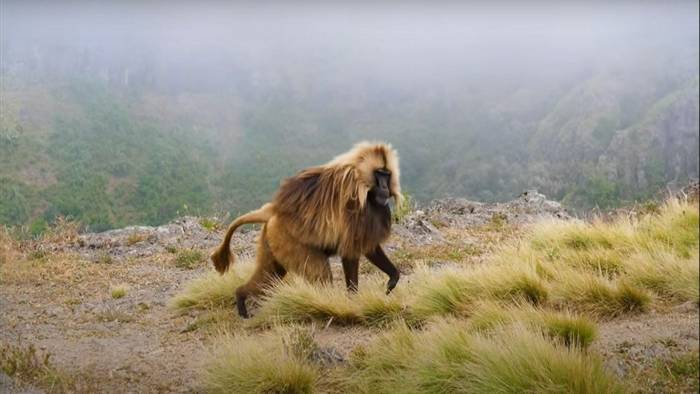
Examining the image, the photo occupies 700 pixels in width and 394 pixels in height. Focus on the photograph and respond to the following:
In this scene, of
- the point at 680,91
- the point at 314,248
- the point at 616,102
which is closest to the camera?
the point at 314,248

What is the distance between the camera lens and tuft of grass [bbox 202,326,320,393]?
350 centimetres

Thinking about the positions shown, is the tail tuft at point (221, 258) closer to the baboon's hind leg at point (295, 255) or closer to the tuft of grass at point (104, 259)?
the baboon's hind leg at point (295, 255)

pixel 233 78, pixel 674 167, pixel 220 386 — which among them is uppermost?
pixel 233 78

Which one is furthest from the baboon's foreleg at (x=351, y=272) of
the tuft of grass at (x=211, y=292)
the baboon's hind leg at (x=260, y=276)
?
the tuft of grass at (x=211, y=292)

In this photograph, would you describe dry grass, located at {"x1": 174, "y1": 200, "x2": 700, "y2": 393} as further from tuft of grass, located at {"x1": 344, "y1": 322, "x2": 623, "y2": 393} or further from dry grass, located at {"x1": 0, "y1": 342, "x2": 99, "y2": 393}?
dry grass, located at {"x1": 0, "y1": 342, "x2": 99, "y2": 393}

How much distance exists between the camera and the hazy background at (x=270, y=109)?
4402 millimetres

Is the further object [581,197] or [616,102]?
[616,102]

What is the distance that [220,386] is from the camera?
3.51m

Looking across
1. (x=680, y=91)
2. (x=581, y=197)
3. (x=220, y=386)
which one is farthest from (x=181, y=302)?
(x=680, y=91)

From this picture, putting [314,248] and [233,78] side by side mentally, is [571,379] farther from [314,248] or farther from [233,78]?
[233,78]

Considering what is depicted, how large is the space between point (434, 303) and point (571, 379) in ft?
5.72

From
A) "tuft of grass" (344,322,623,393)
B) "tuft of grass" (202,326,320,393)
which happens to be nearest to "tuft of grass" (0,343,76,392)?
"tuft of grass" (202,326,320,393)

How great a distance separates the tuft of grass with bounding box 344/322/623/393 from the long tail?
5.51ft

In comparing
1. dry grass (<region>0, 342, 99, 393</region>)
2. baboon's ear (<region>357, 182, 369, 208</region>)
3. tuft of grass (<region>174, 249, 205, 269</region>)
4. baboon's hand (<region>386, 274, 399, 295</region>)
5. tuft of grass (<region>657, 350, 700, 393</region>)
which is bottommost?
tuft of grass (<region>174, 249, 205, 269</region>)
